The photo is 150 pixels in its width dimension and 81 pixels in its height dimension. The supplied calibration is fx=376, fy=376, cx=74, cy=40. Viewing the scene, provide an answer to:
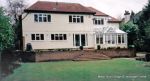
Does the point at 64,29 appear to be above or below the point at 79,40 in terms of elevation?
above

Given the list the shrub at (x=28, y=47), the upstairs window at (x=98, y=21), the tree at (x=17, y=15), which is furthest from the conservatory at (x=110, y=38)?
the tree at (x=17, y=15)

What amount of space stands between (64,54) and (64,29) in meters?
7.00

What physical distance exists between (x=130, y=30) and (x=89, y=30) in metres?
5.55

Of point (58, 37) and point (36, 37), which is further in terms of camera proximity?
point (58, 37)

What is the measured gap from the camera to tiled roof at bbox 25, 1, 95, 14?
3884cm

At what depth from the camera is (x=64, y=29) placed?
4031 centimetres

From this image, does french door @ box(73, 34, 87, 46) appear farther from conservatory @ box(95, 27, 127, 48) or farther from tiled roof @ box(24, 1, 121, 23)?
tiled roof @ box(24, 1, 121, 23)

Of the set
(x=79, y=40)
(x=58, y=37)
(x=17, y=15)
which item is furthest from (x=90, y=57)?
(x=17, y=15)

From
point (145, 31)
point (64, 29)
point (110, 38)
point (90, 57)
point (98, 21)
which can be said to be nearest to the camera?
point (145, 31)

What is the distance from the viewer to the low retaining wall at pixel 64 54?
3259cm

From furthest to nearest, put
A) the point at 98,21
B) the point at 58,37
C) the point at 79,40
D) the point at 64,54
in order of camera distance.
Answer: the point at 98,21 → the point at 79,40 → the point at 58,37 → the point at 64,54

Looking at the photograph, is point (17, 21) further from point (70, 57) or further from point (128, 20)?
point (128, 20)

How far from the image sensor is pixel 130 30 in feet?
145

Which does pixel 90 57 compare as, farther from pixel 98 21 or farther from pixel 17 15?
pixel 98 21
